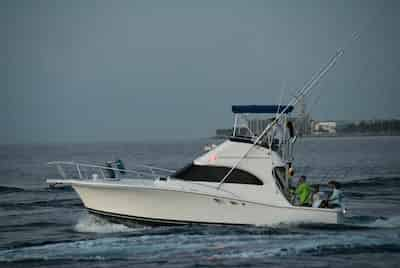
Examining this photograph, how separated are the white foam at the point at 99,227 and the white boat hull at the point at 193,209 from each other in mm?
470

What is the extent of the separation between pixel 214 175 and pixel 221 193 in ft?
2.37

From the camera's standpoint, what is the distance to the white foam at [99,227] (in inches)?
761

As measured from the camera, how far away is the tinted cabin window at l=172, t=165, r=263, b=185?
18891mm

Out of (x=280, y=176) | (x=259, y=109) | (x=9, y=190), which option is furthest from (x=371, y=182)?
(x=9, y=190)

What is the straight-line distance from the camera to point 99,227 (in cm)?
1992

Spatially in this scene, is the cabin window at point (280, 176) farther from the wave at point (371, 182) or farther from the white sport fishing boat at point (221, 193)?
the wave at point (371, 182)

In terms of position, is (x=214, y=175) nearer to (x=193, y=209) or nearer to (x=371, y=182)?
(x=193, y=209)

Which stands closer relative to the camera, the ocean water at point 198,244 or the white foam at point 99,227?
the ocean water at point 198,244

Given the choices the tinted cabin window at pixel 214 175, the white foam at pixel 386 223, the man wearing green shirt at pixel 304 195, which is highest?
the tinted cabin window at pixel 214 175

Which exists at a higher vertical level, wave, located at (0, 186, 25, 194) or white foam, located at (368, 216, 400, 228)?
white foam, located at (368, 216, 400, 228)

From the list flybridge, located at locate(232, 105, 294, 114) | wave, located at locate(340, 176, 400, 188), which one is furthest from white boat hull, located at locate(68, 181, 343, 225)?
wave, located at locate(340, 176, 400, 188)

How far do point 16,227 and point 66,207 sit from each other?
536 centimetres

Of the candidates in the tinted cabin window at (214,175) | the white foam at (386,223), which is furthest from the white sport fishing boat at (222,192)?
the white foam at (386,223)

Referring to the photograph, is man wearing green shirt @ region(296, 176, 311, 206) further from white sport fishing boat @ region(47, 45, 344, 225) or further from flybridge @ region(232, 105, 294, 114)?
flybridge @ region(232, 105, 294, 114)
